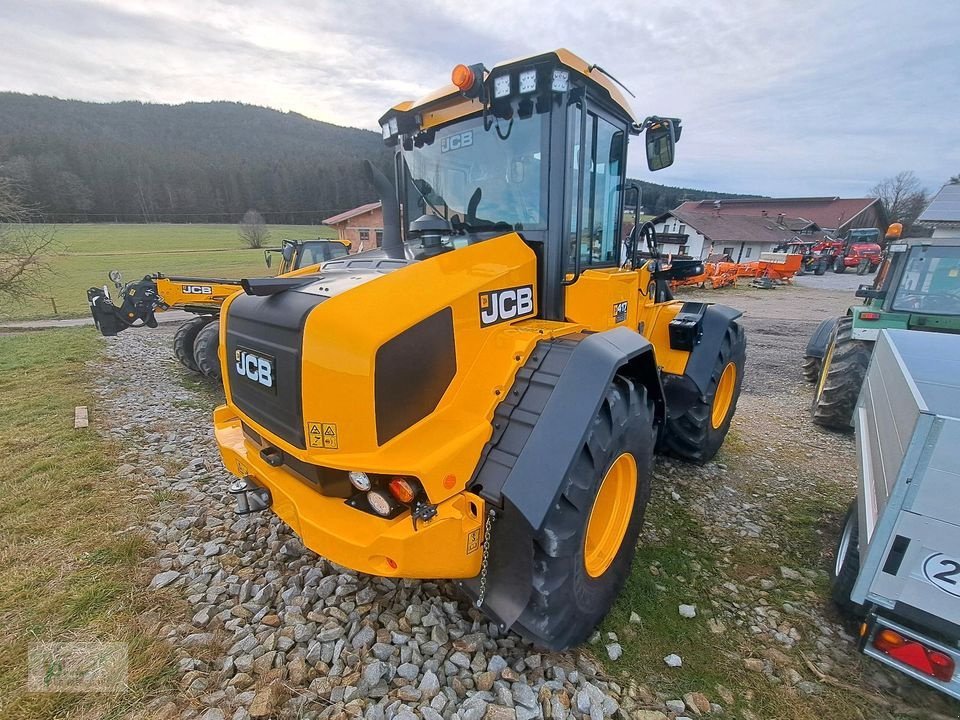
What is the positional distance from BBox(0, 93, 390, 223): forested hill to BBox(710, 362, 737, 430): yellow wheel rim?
40379 mm

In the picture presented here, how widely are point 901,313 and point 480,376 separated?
5.46 metres

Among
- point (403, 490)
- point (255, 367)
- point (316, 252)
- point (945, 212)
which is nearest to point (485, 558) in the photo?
point (403, 490)

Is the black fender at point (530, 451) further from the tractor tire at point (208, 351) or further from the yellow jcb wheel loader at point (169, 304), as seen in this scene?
the tractor tire at point (208, 351)

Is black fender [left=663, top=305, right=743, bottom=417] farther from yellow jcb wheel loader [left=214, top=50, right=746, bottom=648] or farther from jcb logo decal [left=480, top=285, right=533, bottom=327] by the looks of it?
jcb logo decal [left=480, top=285, right=533, bottom=327]

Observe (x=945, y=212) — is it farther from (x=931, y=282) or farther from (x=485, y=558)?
(x=485, y=558)

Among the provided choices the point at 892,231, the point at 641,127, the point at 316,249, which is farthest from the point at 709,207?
the point at 641,127

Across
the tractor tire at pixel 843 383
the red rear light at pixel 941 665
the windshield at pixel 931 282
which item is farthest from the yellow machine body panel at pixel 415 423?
the windshield at pixel 931 282

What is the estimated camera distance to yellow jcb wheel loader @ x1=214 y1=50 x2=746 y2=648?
5.98 ft

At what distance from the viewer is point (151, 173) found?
59.7m

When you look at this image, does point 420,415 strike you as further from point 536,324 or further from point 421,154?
point 421,154

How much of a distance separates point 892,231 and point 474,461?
429 inches

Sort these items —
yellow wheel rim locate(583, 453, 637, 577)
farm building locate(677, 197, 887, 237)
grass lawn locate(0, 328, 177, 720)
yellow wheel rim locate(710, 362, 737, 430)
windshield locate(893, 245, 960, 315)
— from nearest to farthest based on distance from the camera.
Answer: grass lawn locate(0, 328, 177, 720) → yellow wheel rim locate(583, 453, 637, 577) → yellow wheel rim locate(710, 362, 737, 430) → windshield locate(893, 245, 960, 315) → farm building locate(677, 197, 887, 237)

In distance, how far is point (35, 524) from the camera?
3.13 meters

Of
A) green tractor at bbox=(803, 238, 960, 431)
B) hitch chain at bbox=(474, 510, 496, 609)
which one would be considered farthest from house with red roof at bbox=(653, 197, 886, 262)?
hitch chain at bbox=(474, 510, 496, 609)
